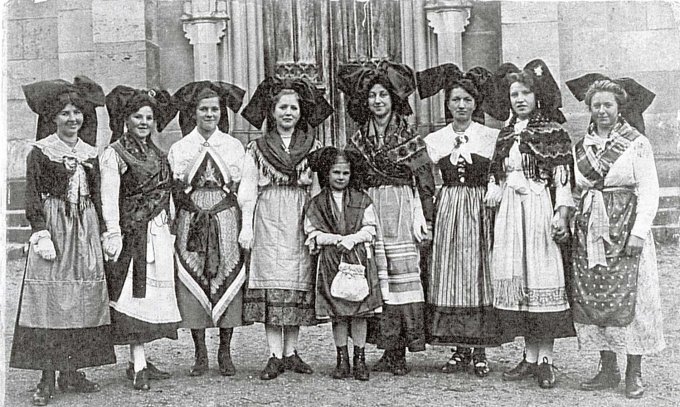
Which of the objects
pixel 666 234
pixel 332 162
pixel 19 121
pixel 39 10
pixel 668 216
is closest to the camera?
pixel 332 162

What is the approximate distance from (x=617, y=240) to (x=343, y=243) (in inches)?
59.9

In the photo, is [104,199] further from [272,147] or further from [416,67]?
[416,67]

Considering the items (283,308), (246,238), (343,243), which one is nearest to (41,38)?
(246,238)

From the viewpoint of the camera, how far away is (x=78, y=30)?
6.67 meters

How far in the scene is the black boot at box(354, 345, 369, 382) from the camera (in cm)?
454

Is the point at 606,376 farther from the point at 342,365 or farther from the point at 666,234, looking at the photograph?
the point at 342,365

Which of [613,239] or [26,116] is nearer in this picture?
[613,239]

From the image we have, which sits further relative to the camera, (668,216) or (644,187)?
(668,216)

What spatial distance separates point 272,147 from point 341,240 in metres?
0.71

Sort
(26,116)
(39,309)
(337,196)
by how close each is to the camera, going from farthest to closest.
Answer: (26,116) → (337,196) → (39,309)

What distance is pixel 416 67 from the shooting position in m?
6.97

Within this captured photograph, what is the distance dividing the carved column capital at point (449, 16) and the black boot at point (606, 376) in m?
3.39

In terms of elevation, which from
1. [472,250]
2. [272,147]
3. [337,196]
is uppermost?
[272,147]

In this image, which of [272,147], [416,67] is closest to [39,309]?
[272,147]
